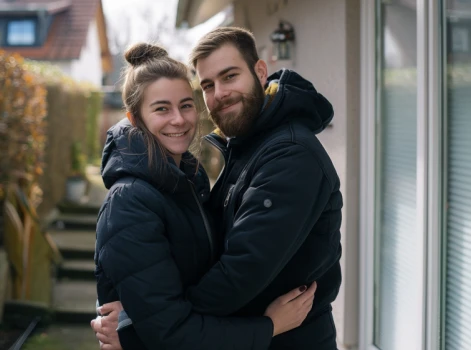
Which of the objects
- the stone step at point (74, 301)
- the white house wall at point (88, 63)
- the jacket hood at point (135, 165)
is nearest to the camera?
the jacket hood at point (135, 165)

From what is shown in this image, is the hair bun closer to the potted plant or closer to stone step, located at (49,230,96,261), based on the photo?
stone step, located at (49,230,96,261)

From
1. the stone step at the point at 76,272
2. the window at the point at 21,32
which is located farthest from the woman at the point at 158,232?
the window at the point at 21,32

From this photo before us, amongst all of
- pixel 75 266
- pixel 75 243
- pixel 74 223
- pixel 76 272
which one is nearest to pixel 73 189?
pixel 74 223

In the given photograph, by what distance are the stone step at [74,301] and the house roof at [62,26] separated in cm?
1468

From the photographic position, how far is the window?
21688 mm

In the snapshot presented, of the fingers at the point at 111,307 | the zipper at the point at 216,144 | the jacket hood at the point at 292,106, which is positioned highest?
the jacket hood at the point at 292,106

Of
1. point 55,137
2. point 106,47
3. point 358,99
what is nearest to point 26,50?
point 106,47

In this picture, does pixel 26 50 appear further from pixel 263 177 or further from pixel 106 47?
pixel 263 177

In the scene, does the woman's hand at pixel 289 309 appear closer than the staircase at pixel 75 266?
Yes

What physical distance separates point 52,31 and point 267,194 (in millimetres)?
22122

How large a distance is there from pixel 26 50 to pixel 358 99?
19.8 metres

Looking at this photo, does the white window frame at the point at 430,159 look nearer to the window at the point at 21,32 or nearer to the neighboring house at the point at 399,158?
the neighboring house at the point at 399,158

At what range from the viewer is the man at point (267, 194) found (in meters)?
1.72

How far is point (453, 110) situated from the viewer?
8.58 feet
